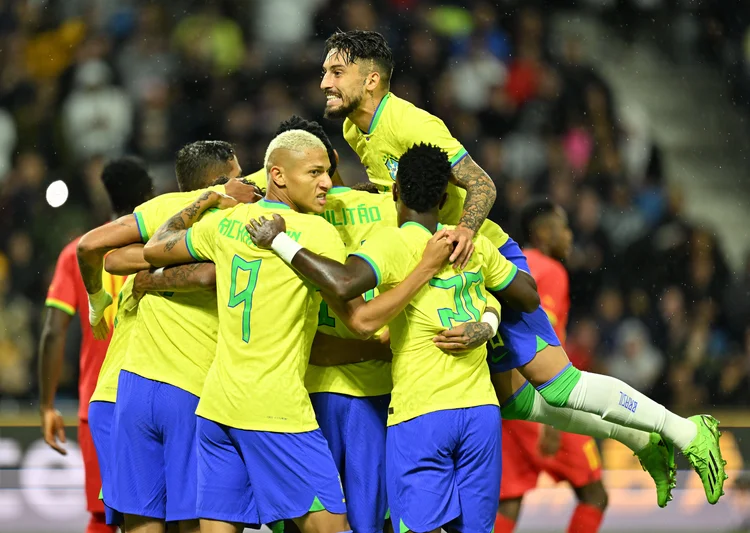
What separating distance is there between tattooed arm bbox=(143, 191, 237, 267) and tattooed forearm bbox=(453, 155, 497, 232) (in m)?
0.97

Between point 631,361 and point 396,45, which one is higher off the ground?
point 396,45

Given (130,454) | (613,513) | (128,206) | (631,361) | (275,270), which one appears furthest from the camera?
(631,361)

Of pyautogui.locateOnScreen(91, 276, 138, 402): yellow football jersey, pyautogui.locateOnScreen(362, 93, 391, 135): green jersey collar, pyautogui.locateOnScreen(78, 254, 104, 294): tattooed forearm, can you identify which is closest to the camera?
pyautogui.locateOnScreen(78, 254, 104, 294): tattooed forearm

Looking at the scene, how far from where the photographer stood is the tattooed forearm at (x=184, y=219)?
5210 millimetres

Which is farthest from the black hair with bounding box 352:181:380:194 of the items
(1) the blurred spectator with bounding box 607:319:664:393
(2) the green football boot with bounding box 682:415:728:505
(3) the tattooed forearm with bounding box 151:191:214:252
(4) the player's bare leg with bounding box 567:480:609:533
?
(1) the blurred spectator with bounding box 607:319:664:393

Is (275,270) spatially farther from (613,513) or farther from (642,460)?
(613,513)

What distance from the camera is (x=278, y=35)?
13.1 meters

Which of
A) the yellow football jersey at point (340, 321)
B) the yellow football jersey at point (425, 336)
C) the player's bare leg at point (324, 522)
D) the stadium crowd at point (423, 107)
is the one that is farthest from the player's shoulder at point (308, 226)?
the stadium crowd at point (423, 107)

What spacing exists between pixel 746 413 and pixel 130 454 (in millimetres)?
5898

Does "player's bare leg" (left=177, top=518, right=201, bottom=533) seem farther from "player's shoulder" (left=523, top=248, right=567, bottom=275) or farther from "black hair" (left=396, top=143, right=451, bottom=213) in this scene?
"player's shoulder" (left=523, top=248, right=567, bottom=275)

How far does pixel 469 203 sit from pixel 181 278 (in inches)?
49.1

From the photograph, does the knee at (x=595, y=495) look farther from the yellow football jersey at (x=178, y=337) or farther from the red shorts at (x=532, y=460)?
the yellow football jersey at (x=178, y=337)

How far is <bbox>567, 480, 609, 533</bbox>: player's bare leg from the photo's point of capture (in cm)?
760

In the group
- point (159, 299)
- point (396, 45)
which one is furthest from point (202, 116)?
point (159, 299)
